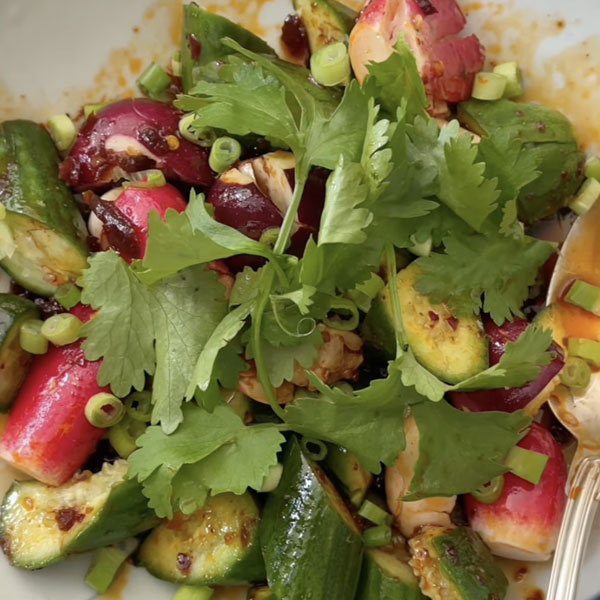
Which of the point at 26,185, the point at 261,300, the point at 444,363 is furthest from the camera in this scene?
the point at 26,185

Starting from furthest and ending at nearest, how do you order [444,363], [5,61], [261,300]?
1. [5,61]
2. [444,363]
3. [261,300]

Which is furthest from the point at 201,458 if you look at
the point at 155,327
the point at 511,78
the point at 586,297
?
the point at 511,78

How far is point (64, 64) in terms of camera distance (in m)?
2.36

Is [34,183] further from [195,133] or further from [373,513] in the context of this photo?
[373,513]

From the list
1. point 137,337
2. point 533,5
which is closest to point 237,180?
point 137,337

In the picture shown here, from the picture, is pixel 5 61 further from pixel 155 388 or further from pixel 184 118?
pixel 155 388

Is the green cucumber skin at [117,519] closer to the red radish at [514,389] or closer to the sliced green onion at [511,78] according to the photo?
the red radish at [514,389]

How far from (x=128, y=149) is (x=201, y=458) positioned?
2.95 ft

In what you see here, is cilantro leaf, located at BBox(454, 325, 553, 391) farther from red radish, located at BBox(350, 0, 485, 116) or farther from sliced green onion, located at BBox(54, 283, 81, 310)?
sliced green onion, located at BBox(54, 283, 81, 310)

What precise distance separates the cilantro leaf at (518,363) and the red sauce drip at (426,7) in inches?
36.6

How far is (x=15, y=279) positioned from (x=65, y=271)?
0.14 meters

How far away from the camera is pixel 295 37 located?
242cm

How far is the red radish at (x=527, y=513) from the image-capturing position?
205 centimetres

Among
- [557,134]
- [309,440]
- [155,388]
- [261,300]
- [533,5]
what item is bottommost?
[309,440]
